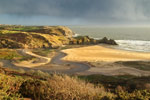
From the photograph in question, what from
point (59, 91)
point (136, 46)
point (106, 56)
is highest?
point (59, 91)

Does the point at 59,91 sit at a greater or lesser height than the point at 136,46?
greater

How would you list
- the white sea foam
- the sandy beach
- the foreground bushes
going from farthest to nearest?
the white sea foam → the sandy beach → the foreground bushes

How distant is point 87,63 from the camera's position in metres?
41.9

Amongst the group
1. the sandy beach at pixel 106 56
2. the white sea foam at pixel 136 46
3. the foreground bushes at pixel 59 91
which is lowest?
the sandy beach at pixel 106 56

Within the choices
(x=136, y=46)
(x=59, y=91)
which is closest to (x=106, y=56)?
(x=136, y=46)

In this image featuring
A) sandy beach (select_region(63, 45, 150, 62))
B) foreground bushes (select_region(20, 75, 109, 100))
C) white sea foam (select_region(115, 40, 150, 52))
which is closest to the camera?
foreground bushes (select_region(20, 75, 109, 100))

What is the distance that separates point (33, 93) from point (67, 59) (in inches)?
1433

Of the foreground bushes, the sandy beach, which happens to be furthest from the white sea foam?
the foreground bushes

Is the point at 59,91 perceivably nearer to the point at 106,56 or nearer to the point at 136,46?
the point at 106,56

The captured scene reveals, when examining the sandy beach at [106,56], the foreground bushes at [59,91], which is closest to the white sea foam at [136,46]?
the sandy beach at [106,56]

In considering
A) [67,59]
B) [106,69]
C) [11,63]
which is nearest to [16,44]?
[11,63]

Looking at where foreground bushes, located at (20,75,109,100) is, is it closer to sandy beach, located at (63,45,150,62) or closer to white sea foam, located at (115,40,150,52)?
sandy beach, located at (63,45,150,62)

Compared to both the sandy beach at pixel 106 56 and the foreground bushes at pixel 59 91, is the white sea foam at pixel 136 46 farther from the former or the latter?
the foreground bushes at pixel 59 91

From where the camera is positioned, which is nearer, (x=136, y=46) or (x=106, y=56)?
(x=106, y=56)
